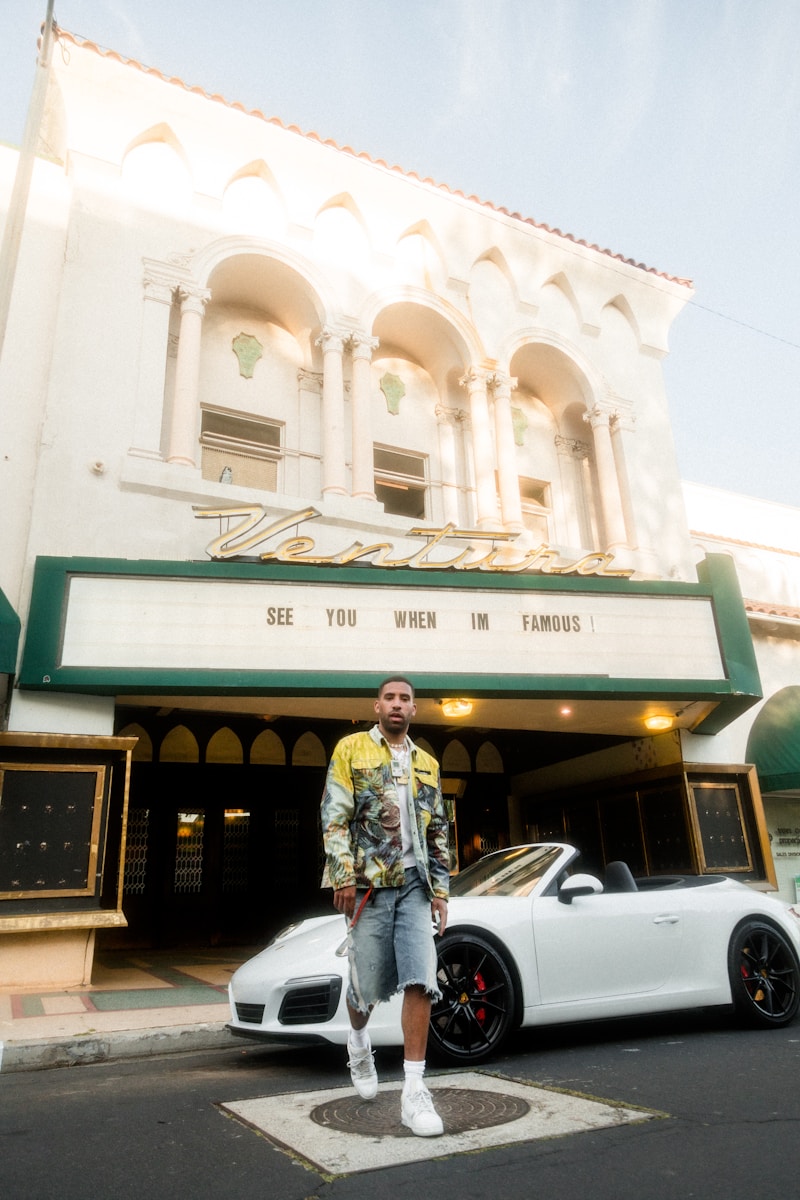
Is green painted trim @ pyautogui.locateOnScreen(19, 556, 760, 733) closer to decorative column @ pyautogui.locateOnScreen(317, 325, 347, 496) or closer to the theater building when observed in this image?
the theater building

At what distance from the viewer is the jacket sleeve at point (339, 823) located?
11.4 feet

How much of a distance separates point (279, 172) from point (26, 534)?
6.87m

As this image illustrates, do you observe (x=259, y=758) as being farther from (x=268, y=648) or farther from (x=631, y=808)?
(x=631, y=808)

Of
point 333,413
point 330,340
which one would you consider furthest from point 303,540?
point 330,340

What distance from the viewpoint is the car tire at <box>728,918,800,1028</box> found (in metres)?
5.41

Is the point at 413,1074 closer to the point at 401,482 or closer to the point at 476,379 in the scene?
the point at 401,482

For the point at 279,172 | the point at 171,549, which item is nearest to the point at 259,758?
the point at 171,549

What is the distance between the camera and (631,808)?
441 inches

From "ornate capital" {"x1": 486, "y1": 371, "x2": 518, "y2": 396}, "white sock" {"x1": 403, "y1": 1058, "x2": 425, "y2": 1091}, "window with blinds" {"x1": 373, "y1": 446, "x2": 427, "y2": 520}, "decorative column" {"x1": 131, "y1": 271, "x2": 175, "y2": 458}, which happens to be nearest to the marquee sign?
"decorative column" {"x1": 131, "y1": 271, "x2": 175, "y2": 458}

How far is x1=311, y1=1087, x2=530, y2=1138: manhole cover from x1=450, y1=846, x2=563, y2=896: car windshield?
5.10ft

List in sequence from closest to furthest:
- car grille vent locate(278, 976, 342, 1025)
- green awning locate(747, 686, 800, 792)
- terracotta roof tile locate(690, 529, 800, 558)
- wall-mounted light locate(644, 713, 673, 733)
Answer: car grille vent locate(278, 976, 342, 1025)
wall-mounted light locate(644, 713, 673, 733)
green awning locate(747, 686, 800, 792)
terracotta roof tile locate(690, 529, 800, 558)

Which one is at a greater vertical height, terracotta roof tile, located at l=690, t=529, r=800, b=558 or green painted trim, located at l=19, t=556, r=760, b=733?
terracotta roof tile, located at l=690, t=529, r=800, b=558

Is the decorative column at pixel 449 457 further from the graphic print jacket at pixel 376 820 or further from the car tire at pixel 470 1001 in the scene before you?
the graphic print jacket at pixel 376 820

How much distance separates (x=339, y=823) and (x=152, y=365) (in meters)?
8.22
